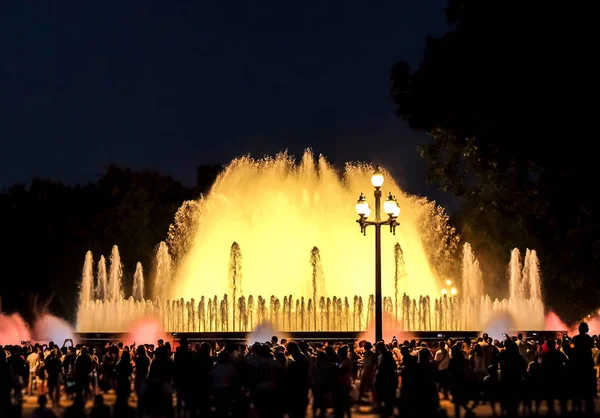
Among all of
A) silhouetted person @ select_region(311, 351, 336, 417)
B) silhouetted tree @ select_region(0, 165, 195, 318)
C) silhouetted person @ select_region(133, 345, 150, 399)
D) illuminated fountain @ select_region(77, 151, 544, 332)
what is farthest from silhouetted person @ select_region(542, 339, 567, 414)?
silhouetted tree @ select_region(0, 165, 195, 318)

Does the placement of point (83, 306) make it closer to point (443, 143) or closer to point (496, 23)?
point (443, 143)

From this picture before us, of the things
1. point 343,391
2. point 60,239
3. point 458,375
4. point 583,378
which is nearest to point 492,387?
point 458,375

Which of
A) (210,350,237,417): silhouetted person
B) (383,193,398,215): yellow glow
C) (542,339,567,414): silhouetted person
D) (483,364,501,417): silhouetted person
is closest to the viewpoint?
(210,350,237,417): silhouetted person

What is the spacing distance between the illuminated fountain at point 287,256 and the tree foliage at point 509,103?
15.7m

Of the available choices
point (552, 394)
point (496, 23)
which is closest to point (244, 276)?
point (496, 23)

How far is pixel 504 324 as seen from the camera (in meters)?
41.6

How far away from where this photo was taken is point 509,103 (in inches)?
926

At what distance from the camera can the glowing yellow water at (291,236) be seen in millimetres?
50625

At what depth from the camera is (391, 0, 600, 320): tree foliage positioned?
22.7 m

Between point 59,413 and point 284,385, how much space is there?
5.28 meters

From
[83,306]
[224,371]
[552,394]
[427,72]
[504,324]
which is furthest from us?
[83,306]

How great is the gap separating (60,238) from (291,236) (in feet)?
98.1

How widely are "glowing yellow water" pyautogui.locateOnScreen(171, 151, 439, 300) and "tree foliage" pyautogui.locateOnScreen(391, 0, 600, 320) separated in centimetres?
2193

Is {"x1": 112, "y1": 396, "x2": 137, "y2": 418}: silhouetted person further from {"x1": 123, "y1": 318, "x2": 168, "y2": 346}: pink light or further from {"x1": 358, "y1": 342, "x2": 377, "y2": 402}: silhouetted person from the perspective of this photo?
{"x1": 123, "y1": 318, "x2": 168, "y2": 346}: pink light
